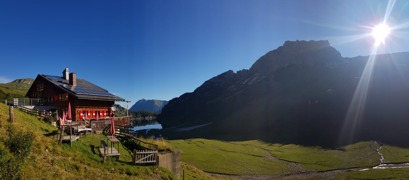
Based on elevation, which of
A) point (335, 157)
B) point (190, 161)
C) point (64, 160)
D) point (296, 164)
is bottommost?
point (335, 157)

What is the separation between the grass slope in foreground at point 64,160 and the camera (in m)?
19.9

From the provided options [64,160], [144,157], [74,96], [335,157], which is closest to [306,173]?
[335,157]

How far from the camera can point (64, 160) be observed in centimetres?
2327

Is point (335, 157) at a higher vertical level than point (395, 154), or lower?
higher

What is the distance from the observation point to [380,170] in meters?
83.8

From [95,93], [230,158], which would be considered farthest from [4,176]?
[230,158]

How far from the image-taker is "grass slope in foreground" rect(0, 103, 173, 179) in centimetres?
1988

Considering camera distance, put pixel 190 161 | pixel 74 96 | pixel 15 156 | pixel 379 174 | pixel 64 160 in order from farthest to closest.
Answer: pixel 190 161
pixel 379 174
pixel 74 96
pixel 64 160
pixel 15 156

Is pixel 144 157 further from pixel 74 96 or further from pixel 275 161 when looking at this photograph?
pixel 275 161

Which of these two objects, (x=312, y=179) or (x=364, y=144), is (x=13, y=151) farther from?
(x=364, y=144)

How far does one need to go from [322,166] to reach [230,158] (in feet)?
97.0

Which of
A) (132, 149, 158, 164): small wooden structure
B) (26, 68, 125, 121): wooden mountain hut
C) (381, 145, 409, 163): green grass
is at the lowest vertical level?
(381, 145, 409, 163): green grass

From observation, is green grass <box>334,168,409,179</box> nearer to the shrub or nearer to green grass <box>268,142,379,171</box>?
green grass <box>268,142,379,171</box>

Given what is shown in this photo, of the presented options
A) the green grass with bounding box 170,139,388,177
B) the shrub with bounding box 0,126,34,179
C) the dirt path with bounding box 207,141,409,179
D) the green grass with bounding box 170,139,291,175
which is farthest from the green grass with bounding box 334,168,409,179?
the shrub with bounding box 0,126,34,179
